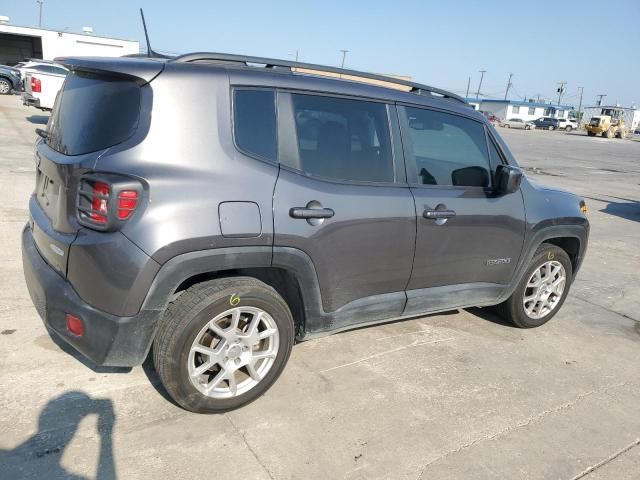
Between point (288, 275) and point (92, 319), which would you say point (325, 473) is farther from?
point (92, 319)

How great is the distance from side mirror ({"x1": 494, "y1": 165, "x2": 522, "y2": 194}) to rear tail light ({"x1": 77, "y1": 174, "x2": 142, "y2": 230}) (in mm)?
2428

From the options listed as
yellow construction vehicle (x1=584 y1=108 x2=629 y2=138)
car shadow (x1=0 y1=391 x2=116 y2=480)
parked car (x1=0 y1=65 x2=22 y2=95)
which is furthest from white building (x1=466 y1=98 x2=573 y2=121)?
car shadow (x1=0 y1=391 x2=116 y2=480)

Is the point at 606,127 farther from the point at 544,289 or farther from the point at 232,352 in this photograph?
the point at 232,352

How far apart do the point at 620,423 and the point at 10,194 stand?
723 centimetres

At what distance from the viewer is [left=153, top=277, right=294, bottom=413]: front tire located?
8.42ft

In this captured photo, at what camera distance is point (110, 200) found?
90.5 inches

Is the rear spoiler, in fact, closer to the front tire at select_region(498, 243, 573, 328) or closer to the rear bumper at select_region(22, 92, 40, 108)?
the front tire at select_region(498, 243, 573, 328)

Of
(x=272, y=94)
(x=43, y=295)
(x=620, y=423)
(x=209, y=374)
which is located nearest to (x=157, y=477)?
(x=209, y=374)

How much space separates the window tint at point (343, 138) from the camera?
2861 millimetres

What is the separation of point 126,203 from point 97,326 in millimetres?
607

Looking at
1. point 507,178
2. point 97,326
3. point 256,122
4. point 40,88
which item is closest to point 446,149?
point 507,178

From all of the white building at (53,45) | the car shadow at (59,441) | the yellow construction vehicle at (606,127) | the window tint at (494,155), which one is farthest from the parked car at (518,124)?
the car shadow at (59,441)

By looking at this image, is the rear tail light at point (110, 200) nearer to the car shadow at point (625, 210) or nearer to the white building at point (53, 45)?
the car shadow at point (625, 210)

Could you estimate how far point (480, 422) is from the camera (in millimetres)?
3006
